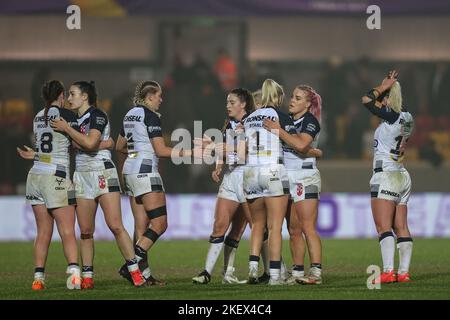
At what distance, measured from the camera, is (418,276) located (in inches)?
535

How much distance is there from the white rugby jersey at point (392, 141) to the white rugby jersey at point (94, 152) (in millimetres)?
3137

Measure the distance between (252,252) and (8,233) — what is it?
985cm

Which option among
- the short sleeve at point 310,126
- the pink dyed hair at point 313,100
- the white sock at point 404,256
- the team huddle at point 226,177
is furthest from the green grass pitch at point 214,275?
the pink dyed hair at point 313,100

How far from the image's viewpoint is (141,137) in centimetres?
1264

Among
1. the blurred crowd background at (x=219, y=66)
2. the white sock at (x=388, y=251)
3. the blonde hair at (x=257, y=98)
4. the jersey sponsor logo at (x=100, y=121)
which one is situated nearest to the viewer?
the jersey sponsor logo at (x=100, y=121)

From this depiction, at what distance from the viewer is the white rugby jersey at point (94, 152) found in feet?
40.4

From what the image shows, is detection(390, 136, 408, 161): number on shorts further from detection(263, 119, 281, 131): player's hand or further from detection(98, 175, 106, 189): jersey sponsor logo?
detection(98, 175, 106, 189): jersey sponsor logo

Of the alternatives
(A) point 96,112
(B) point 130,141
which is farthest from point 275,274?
(A) point 96,112

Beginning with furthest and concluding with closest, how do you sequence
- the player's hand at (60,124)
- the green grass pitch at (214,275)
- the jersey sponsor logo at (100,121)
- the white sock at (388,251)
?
the white sock at (388,251)
the jersey sponsor logo at (100,121)
the player's hand at (60,124)
the green grass pitch at (214,275)

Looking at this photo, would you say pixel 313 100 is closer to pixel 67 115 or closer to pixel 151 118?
pixel 151 118

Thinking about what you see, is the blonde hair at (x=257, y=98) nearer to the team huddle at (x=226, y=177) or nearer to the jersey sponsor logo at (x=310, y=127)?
the team huddle at (x=226, y=177)
